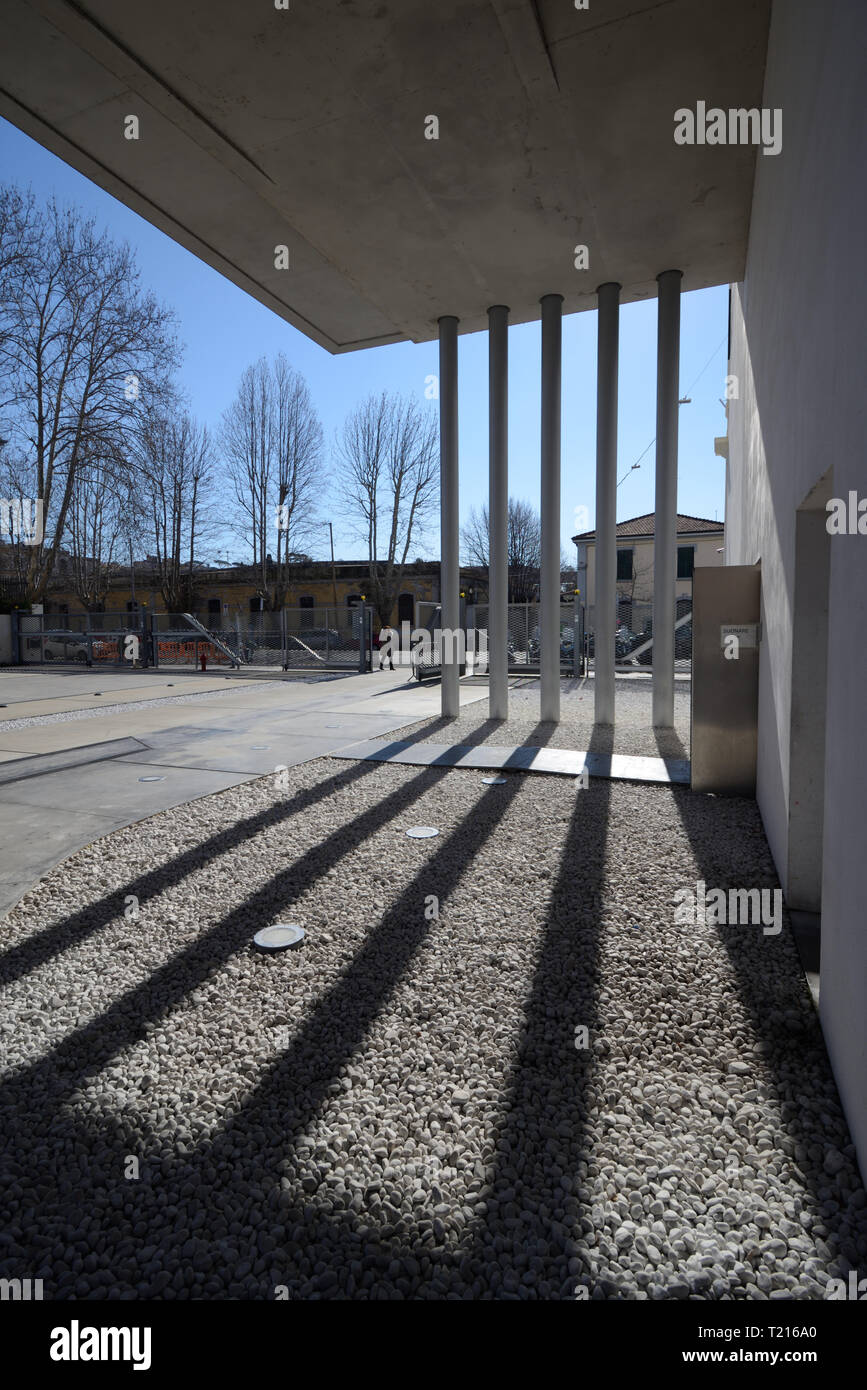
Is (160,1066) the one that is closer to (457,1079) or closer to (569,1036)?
(457,1079)

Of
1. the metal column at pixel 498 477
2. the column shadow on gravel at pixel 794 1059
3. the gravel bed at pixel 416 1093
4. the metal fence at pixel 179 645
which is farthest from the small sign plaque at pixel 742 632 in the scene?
the metal fence at pixel 179 645

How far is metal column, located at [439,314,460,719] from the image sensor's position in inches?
399

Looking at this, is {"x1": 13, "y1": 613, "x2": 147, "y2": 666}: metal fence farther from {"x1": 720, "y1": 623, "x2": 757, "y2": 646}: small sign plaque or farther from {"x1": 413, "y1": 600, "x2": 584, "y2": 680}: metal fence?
{"x1": 720, "y1": 623, "x2": 757, "y2": 646}: small sign plaque

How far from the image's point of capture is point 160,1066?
2.55m

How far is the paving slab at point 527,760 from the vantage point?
23.1 ft

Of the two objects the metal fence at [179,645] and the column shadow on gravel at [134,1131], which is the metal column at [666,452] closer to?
the column shadow on gravel at [134,1131]

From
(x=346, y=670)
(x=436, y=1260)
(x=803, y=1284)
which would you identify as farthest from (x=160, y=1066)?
(x=346, y=670)

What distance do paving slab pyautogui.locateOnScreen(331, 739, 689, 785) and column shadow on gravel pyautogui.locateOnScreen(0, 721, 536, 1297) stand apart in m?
3.76

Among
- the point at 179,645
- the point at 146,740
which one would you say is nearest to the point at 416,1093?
the point at 146,740

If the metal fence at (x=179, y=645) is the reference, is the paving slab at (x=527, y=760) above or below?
below

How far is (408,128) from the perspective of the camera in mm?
6156

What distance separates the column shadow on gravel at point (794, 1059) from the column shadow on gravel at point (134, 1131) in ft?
4.80

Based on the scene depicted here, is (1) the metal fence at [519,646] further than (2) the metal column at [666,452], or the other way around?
(1) the metal fence at [519,646]

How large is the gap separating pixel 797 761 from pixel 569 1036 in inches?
75.6
